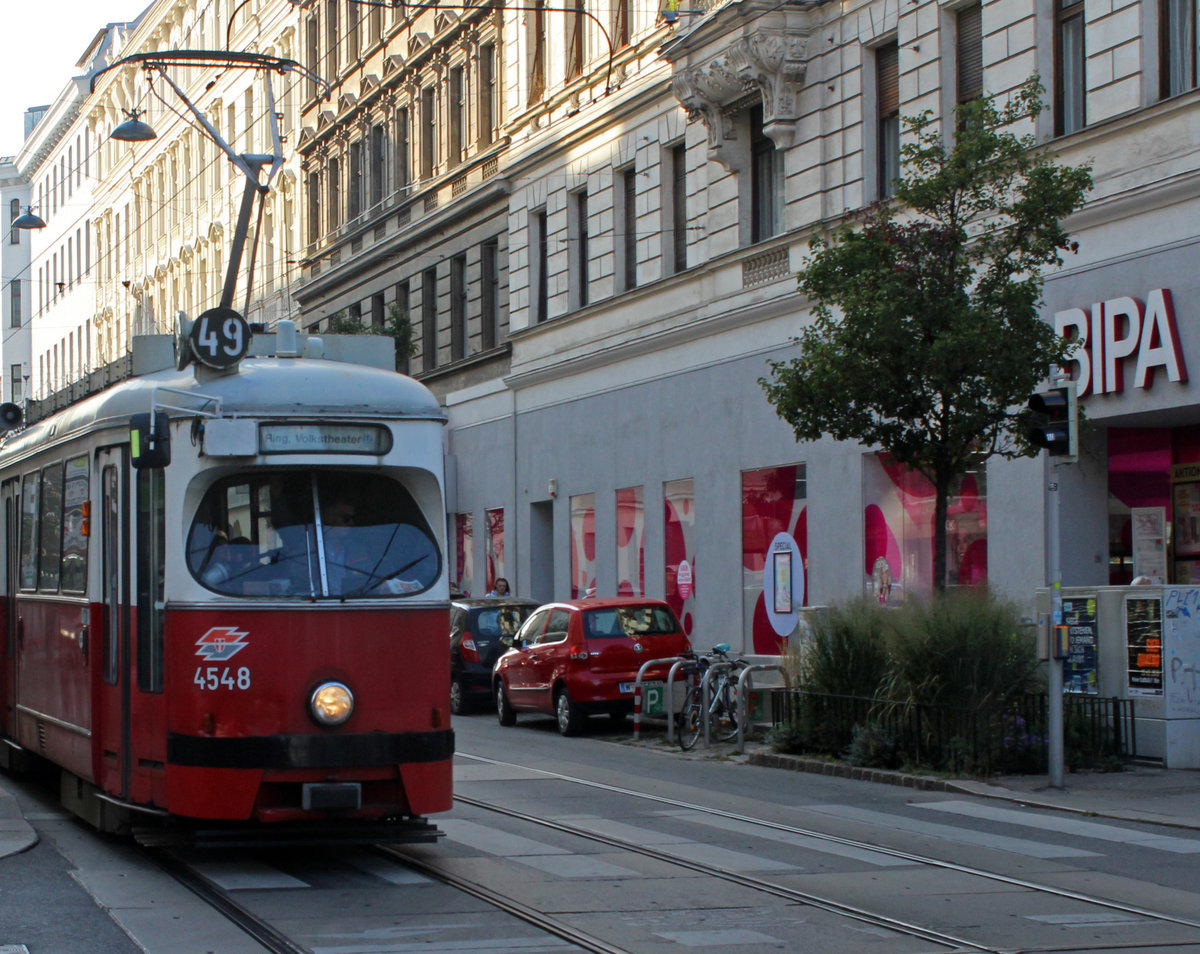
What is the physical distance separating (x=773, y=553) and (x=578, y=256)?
917 centimetres

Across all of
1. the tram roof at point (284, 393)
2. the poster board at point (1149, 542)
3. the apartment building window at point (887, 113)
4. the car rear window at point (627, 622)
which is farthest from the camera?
the apartment building window at point (887, 113)

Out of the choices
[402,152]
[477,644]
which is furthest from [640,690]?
[402,152]

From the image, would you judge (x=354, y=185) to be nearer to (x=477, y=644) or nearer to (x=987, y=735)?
(x=477, y=644)

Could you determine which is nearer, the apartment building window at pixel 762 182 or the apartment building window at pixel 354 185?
the apartment building window at pixel 762 182

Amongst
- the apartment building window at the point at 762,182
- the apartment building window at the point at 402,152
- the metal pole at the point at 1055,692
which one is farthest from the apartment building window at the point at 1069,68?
the apartment building window at the point at 402,152

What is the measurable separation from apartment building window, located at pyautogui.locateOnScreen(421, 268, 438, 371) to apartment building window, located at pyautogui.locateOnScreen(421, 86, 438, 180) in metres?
2.34

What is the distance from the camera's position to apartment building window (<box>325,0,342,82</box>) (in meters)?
48.3

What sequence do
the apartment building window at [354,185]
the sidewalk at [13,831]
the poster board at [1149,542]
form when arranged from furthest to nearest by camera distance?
the apartment building window at [354,185]
the poster board at [1149,542]
the sidewalk at [13,831]

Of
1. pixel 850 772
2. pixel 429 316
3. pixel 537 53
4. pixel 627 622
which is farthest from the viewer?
pixel 429 316

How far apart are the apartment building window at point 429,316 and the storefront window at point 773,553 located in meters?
15.3

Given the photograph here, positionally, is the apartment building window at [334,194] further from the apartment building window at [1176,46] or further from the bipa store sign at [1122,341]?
the apartment building window at [1176,46]

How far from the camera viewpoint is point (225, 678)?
1009cm

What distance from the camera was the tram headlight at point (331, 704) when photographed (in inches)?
397

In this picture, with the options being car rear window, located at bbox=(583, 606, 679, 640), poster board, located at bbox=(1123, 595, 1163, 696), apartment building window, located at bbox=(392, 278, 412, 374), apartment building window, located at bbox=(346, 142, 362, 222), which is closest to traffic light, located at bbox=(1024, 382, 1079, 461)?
poster board, located at bbox=(1123, 595, 1163, 696)
